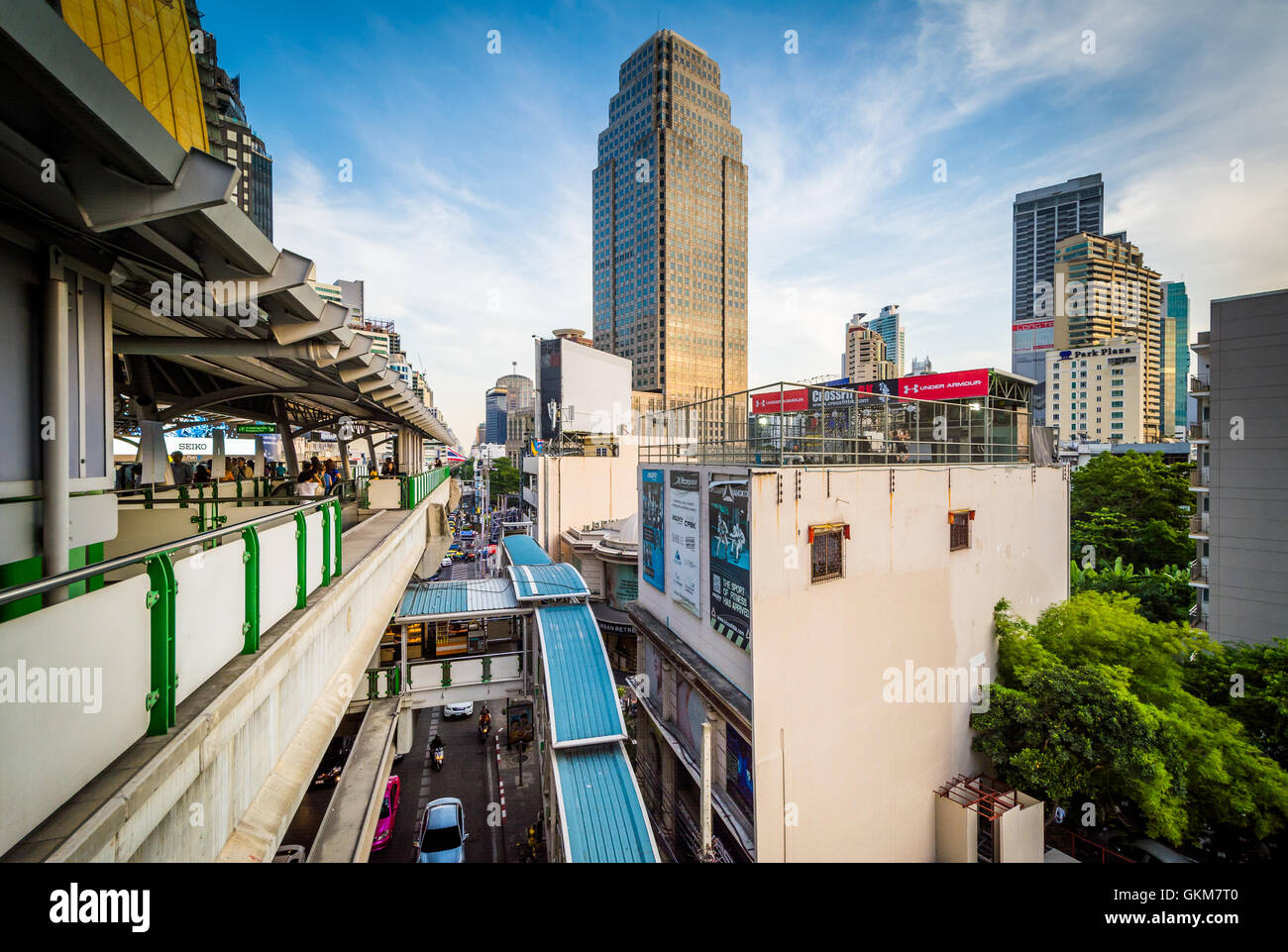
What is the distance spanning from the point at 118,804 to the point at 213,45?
6.42 meters

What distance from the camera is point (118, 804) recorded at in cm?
194

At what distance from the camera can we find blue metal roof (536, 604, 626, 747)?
11148 millimetres

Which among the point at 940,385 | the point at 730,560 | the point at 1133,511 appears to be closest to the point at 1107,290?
the point at 1133,511

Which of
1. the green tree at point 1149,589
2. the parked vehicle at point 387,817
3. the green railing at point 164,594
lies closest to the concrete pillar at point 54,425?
the green railing at point 164,594

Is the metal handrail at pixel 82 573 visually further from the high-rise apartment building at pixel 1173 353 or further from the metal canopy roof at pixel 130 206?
the high-rise apartment building at pixel 1173 353

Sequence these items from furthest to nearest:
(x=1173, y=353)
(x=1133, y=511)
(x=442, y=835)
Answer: (x=1173, y=353) < (x=1133, y=511) < (x=442, y=835)

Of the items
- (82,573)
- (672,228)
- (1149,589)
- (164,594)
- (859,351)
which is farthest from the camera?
(859,351)

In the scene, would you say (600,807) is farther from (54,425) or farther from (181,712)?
(54,425)

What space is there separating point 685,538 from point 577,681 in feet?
14.1

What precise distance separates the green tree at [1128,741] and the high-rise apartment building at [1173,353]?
102992mm

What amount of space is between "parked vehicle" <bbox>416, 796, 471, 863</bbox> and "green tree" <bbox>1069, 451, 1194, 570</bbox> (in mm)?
32627

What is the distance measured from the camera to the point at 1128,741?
9625 mm

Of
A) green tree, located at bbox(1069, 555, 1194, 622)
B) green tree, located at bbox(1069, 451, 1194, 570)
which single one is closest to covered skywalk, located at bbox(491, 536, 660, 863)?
green tree, located at bbox(1069, 555, 1194, 622)
